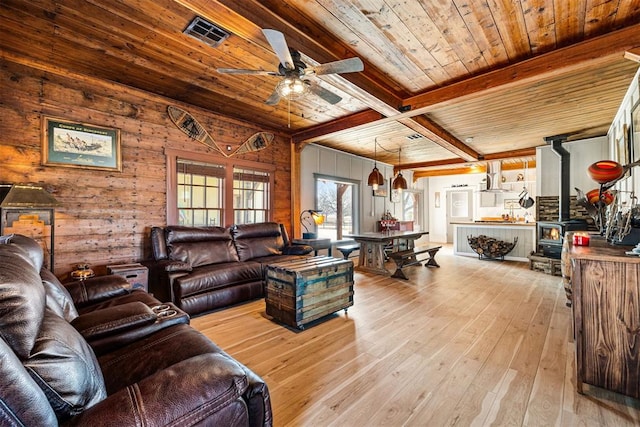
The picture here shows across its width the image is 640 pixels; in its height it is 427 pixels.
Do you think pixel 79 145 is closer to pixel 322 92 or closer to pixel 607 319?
pixel 322 92

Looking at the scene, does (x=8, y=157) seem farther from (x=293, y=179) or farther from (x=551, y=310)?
(x=551, y=310)

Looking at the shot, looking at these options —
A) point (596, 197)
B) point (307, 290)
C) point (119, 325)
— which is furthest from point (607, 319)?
point (119, 325)

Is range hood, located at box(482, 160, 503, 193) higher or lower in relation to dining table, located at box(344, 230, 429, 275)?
higher

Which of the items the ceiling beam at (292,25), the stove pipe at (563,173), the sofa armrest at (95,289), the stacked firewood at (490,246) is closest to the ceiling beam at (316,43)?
the ceiling beam at (292,25)

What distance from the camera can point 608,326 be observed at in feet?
5.74

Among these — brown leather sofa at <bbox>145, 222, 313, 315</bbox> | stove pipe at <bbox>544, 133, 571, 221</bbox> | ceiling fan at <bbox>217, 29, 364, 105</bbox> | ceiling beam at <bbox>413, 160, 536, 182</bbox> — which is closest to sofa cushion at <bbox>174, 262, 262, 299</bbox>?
brown leather sofa at <bbox>145, 222, 313, 315</bbox>

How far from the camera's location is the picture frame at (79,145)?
3201mm

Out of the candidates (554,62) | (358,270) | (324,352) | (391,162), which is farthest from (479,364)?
(391,162)

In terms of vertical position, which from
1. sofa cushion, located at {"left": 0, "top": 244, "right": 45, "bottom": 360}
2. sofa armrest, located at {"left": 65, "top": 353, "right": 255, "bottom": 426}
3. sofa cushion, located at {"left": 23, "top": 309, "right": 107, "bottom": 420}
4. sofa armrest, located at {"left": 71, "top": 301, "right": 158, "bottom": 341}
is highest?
sofa cushion, located at {"left": 0, "top": 244, "right": 45, "bottom": 360}

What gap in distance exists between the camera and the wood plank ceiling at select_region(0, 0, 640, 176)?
2.29 meters

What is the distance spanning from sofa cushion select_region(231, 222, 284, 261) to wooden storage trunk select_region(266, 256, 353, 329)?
1.27 meters

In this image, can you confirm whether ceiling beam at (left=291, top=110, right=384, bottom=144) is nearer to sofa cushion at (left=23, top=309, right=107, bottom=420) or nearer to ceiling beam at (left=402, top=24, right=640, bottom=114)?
ceiling beam at (left=402, top=24, right=640, bottom=114)

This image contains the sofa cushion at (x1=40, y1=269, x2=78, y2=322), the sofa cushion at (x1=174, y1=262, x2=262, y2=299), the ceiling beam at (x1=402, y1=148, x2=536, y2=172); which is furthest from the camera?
the ceiling beam at (x1=402, y1=148, x2=536, y2=172)

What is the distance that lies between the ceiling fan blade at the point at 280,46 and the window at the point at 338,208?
506 centimetres
